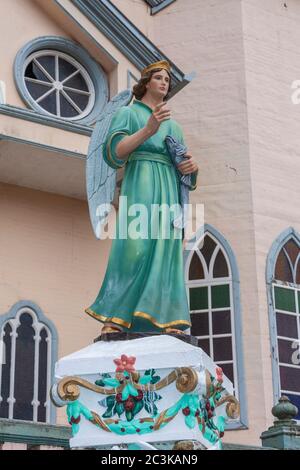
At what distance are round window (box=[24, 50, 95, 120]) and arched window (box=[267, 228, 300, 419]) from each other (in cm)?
346

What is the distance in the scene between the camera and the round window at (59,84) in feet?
44.1

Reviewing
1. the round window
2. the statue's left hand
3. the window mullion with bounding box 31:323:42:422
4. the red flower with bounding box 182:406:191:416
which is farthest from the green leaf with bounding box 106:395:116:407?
the round window

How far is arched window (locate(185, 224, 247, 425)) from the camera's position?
44.2 ft

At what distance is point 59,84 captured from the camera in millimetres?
13695

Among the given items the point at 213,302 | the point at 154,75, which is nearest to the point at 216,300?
the point at 213,302

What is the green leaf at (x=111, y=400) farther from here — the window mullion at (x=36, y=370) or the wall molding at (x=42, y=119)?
the window mullion at (x=36, y=370)

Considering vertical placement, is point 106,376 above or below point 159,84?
below

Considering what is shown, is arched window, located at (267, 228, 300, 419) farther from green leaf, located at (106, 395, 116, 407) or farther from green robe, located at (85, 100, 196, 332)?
green leaf, located at (106, 395, 116, 407)

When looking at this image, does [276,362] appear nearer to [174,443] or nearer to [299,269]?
[299,269]

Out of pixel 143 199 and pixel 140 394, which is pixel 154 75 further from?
pixel 140 394

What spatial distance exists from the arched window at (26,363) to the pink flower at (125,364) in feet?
21.4

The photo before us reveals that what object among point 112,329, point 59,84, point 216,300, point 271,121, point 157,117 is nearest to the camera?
point 112,329

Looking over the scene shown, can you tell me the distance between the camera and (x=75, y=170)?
13.1m

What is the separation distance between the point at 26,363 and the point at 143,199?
6380 millimetres
